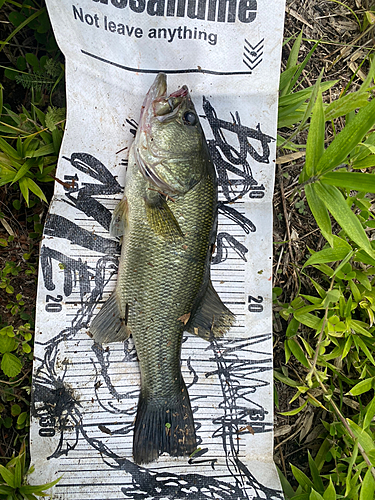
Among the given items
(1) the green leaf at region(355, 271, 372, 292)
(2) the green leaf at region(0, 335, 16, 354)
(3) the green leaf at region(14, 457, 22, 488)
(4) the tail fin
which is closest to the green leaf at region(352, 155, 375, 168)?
(1) the green leaf at region(355, 271, 372, 292)

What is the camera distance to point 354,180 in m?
1.56

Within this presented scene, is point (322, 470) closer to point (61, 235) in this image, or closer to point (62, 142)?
point (61, 235)

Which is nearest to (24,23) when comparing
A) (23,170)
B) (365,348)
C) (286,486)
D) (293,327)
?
(23,170)

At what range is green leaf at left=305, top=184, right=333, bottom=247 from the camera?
1627 mm

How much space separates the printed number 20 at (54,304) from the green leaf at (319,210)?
4.84 feet

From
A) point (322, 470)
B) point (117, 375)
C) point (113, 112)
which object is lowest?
point (322, 470)

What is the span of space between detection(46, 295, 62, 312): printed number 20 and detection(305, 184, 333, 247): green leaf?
1.48 m

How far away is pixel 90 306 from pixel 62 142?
96 centimetres

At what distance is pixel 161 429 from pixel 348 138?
5.96 feet

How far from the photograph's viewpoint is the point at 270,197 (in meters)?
2.06

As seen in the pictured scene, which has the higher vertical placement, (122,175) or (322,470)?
(122,175)

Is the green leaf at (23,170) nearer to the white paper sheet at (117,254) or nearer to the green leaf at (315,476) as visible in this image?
the white paper sheet at (117,254)

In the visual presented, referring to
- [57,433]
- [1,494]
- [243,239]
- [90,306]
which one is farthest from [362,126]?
[1,494]

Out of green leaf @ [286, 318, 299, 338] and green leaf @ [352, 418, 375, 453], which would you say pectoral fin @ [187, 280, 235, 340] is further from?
green leaf @ [352, 418, 375, 453]
